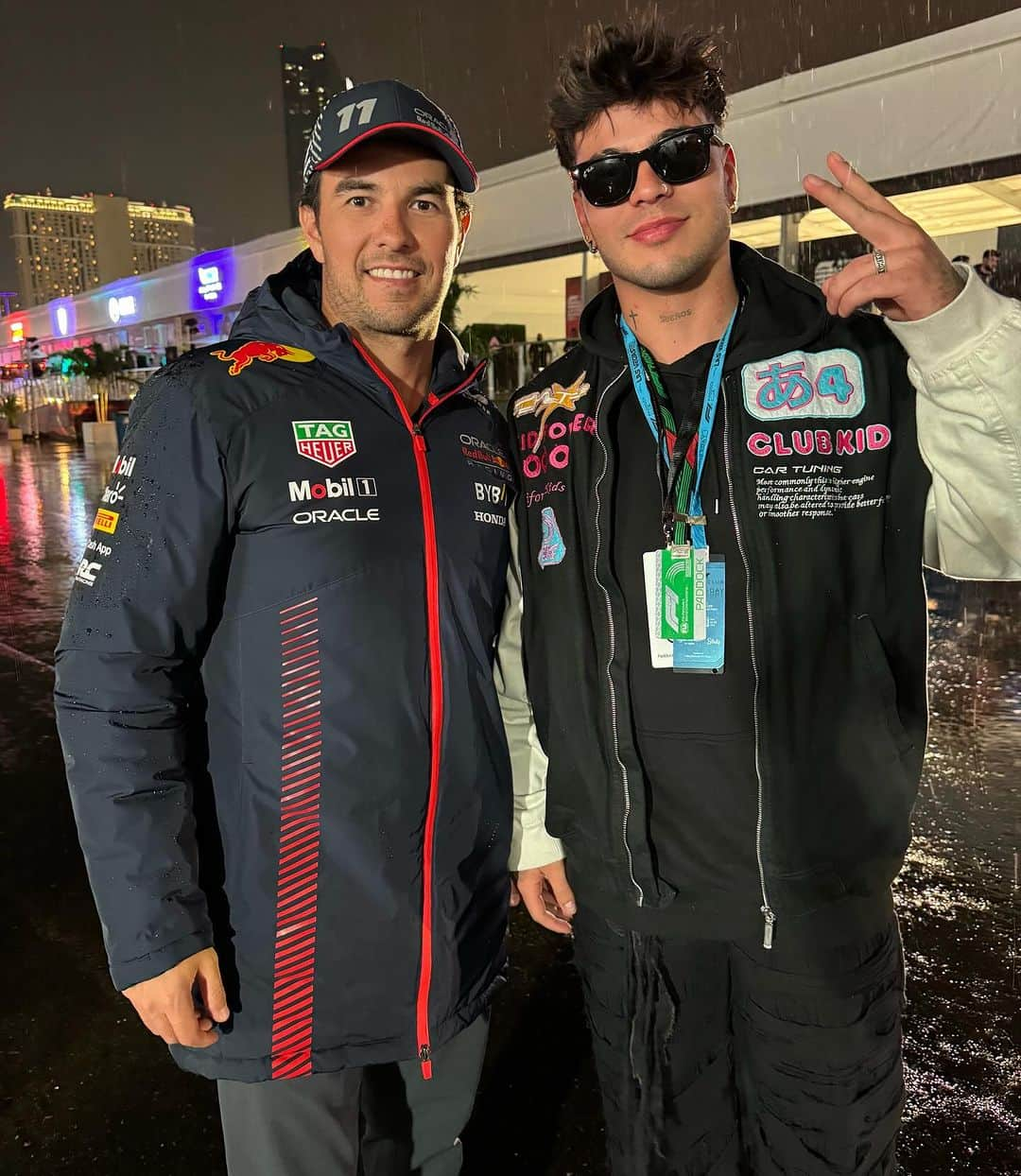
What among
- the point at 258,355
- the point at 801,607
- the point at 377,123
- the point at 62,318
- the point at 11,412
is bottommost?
the point at 801,607

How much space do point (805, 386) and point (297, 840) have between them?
135 centimetres

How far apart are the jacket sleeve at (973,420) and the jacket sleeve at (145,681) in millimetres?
1354

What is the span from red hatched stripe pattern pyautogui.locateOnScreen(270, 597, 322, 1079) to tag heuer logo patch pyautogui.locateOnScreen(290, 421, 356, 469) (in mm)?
289

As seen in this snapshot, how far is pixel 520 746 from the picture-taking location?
2.15 metres

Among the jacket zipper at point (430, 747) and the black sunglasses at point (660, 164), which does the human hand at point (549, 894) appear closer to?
the jacket zipper at point (430, 747)

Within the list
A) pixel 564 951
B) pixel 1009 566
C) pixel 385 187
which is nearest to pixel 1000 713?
pixel 564 951

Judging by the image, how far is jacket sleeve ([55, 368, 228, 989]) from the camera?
168 cm

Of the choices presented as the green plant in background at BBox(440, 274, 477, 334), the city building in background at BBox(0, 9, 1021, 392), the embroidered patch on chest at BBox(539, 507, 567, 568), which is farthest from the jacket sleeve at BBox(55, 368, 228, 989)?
the green plant in background at BBox(440, 274, 477, 334)

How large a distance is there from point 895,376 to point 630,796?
39.5 inches

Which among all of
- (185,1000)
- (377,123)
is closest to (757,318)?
(377,123)

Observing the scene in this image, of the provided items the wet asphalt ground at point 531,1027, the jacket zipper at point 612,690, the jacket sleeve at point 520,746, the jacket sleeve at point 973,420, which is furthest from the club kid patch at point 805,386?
the wet asphalt ground at point 531,1027

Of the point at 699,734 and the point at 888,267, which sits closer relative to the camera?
the point at 888,267

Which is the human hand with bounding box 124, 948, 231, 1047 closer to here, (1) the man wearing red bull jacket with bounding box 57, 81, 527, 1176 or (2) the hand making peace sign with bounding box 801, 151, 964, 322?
(1) the man wearing red bull jacket with bounding box 57, 81, 527, 1176

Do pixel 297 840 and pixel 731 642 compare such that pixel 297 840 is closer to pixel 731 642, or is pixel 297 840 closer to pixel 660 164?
pixel 731 642
